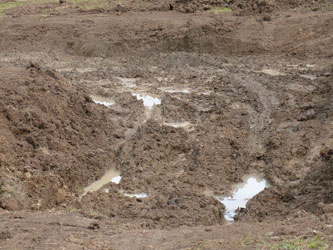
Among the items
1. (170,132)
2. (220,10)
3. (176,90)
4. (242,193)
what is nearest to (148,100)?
(176,90)

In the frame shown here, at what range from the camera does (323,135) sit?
11.7 meters

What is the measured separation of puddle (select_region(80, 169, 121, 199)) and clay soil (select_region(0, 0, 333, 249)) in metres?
0.12

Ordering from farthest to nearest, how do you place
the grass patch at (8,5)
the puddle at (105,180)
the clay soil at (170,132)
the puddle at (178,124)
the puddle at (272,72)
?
the grass patch at (8,5) < the puddle at (272,72) < the puddle at (178,124) < the puddle at (105,180) < the clay soil at (170,132)

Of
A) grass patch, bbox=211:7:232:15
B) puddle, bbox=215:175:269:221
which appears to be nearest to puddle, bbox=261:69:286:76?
grass patch, bbox=211:7:232:15

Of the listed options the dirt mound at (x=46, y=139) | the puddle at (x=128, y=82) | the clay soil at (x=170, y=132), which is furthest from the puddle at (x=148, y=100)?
the dirt mound at (x=46, y=139)

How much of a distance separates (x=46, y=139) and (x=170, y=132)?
119 inches

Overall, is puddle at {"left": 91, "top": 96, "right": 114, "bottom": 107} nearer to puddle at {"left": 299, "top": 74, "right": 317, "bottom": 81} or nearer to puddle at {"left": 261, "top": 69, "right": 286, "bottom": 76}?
puddle at {"left": 261, "top": 69, "right": 286, "bottom": 76}

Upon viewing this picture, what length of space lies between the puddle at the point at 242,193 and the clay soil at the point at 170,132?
184mm

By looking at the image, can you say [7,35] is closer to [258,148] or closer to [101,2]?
[101,2]

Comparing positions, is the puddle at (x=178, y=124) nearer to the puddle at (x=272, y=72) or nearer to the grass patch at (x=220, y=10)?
the puddle at (x=272, y=72)

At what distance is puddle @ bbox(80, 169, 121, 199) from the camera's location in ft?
34.6

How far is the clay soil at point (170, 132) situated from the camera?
7406 mm

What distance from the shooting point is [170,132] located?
40.9 feet

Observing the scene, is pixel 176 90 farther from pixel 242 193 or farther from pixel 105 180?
pixel 242 193
